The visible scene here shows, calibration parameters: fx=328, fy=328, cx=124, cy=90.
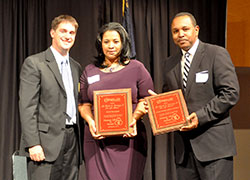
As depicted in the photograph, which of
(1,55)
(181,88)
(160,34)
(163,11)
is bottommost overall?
(181,88)

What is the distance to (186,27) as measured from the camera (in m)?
Result: 2.75

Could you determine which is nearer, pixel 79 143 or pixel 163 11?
pixel 79 143

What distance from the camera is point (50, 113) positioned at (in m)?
2.73

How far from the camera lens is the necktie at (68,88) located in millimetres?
2824

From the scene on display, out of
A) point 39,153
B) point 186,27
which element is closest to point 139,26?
point 186,27

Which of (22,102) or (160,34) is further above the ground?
(160,34)

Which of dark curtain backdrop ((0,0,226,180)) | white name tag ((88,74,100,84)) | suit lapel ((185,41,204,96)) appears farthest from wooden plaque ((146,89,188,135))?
dark curtain backdrop ((0,0,226,180))

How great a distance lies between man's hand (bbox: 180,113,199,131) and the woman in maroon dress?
0.41 m

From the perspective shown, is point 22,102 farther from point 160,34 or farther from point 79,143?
point 160,34

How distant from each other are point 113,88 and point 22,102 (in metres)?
0.76

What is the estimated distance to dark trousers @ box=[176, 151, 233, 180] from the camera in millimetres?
2541

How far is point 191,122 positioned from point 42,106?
123 cm

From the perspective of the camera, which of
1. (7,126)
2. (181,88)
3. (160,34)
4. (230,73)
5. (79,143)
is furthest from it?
(160,34)

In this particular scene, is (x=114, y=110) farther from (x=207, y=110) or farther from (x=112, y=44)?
(x=207, y=110)
